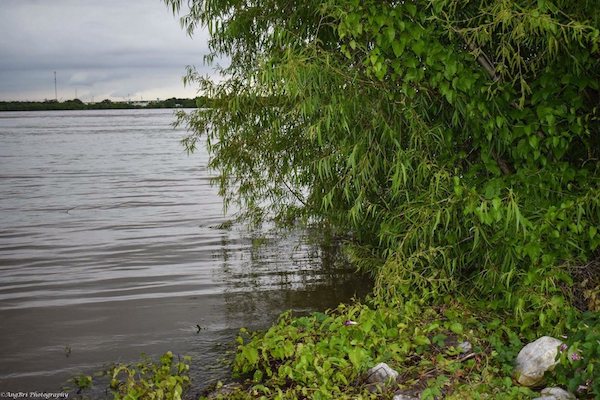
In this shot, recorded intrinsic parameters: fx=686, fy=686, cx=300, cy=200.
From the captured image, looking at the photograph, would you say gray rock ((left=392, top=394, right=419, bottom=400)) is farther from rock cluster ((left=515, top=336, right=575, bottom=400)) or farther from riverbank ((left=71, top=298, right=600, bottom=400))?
rock cluster ((left=515, top=336, right=575, bottom=400))

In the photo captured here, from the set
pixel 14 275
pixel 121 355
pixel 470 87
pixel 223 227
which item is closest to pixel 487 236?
pixel 470 87

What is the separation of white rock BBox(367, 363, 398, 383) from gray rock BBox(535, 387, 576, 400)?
0.96 m

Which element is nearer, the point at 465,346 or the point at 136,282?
the point at 465,346

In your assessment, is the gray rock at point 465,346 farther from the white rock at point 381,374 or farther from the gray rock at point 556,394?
Result: the gray rock at point 556,394

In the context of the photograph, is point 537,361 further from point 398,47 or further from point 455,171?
point 398,47

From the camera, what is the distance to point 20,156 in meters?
29.5

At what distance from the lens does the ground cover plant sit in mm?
4910

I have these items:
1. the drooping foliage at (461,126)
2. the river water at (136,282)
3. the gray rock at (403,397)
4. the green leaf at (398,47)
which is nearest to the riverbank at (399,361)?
the gray rock at (403,397)

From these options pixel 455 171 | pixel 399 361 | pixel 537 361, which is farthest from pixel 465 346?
pixel 455 171

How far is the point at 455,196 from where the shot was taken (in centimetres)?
552

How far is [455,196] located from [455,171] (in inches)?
12.3

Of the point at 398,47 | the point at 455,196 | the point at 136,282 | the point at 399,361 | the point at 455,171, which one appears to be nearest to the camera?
the point at 399,361

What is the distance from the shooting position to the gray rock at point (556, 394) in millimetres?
4188

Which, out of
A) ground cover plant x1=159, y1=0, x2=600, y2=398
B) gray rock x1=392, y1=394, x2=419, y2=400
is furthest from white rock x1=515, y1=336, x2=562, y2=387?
gray rock x1=392, y1=394, x2=419, y2=400
